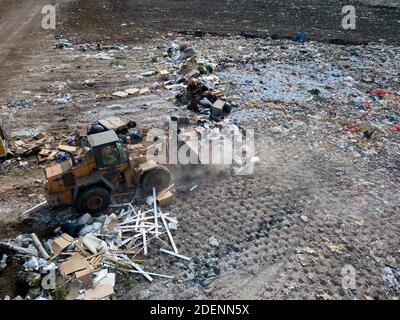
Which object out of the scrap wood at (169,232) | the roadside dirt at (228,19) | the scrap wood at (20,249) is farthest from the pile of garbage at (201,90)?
the scrap wood at (20,249)

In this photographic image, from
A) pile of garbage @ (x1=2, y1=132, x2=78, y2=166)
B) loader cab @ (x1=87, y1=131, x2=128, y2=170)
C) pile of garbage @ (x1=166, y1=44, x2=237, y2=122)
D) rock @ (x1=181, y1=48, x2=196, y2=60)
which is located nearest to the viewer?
loader cab @ (x1=87, y1=131, x2=128, y2=170)

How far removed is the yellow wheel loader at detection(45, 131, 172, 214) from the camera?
761cm

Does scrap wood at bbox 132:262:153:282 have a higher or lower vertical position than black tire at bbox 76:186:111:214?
lower

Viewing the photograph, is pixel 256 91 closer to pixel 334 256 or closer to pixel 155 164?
pixel 155 164

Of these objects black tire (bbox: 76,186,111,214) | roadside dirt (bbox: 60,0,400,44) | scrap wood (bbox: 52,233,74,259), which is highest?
roadside dirt (bbox: 60,0,400,44)

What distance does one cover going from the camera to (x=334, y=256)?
690 centimetres

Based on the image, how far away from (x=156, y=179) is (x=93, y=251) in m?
2.00

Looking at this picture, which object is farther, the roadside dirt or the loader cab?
the roadside dirt

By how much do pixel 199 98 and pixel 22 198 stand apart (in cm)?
560

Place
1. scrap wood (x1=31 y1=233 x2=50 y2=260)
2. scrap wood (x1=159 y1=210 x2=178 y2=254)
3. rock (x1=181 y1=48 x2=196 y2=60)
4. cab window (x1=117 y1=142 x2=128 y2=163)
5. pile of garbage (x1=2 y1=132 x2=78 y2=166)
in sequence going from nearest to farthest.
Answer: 1. scrap wood (x1=31 y1=233 x2=50 y2=260)
2. scrap wood (x1=159 y1=210 x2=178 y2=254)
3. cab window (x1=117 y1=142 x2=128 y2=163)
4. pile of garbage (x1=2 y1=132 x2=78 y2=166)
5. rock (x1=181 y1=48 x2=196 y2=60)

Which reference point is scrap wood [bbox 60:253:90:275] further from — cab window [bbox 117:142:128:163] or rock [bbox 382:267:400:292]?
rock [bbox 382:267:400:292]

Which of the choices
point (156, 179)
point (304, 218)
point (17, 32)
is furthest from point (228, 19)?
point (304, 218)

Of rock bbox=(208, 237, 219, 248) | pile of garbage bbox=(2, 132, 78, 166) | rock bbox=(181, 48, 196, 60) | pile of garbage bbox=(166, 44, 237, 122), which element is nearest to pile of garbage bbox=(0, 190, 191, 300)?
rock bbox=(208, 237, 219, 248)
